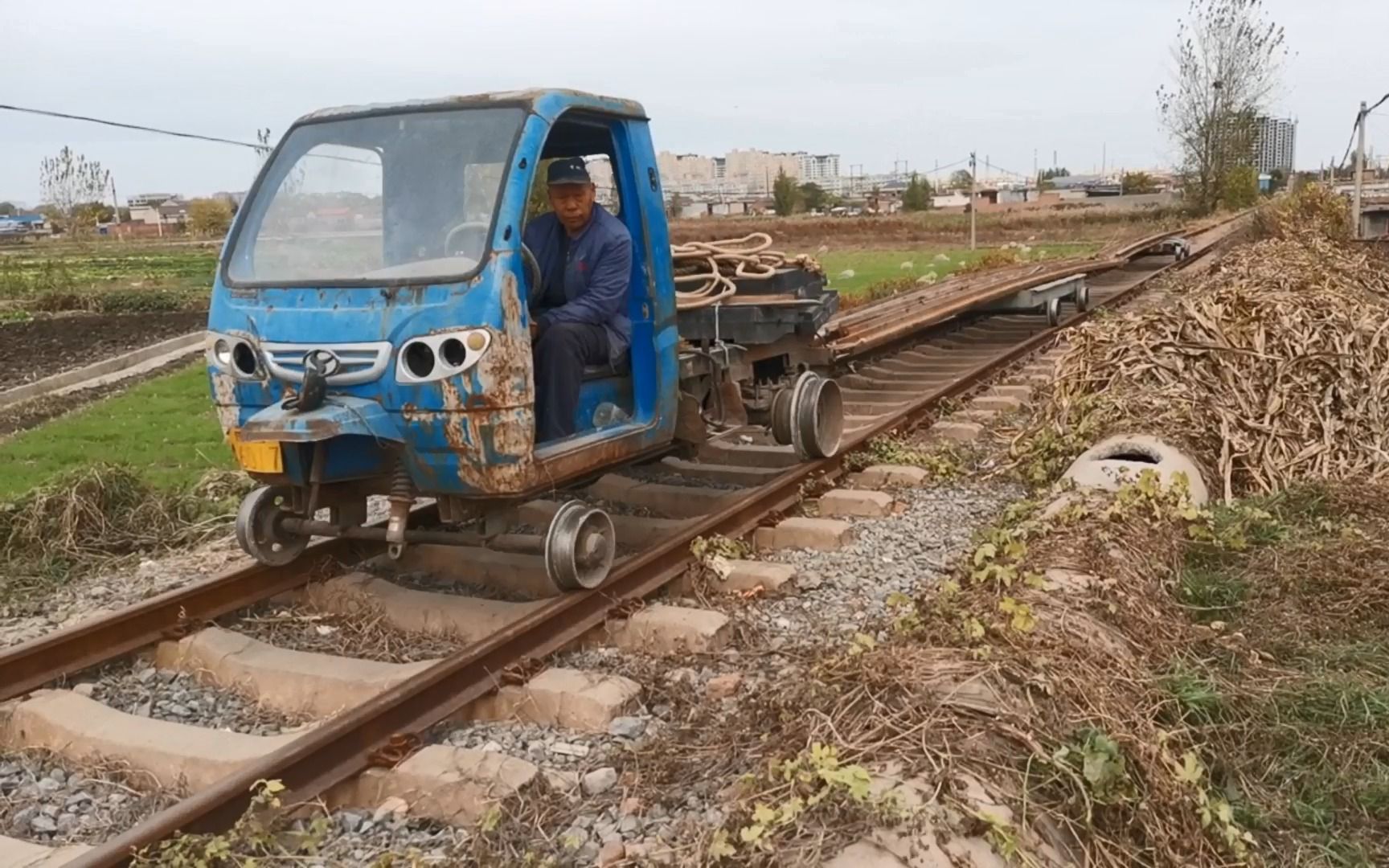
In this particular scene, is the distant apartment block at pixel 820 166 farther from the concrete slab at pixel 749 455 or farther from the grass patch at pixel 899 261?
the concrete slab at pixel 749 455

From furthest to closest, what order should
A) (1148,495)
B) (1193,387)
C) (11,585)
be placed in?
(1193,387), (11,585), (1148,495)

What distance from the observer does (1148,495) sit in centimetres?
562

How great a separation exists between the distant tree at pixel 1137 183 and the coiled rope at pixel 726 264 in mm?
69316

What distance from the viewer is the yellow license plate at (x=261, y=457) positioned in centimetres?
441

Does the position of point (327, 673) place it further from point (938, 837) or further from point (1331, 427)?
point (1331, 427)

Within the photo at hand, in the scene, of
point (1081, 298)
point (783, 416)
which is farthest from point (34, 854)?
point (1081, 298)

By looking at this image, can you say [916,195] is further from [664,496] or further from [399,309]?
[399,309]

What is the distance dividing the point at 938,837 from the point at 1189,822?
2.64 ft

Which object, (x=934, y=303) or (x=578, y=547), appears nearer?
(x=578, y=547)

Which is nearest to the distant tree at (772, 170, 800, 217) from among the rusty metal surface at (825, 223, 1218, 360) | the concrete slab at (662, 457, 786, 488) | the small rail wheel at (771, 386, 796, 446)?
the rusty metal surface at (825, 223, 1218, 360)

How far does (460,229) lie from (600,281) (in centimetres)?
85

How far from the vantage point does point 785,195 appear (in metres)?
63.5

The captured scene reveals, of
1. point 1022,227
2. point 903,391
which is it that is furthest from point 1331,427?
point 1022,227

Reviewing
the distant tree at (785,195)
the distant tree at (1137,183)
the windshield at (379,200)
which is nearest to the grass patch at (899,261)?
the windshield at (379,200)
